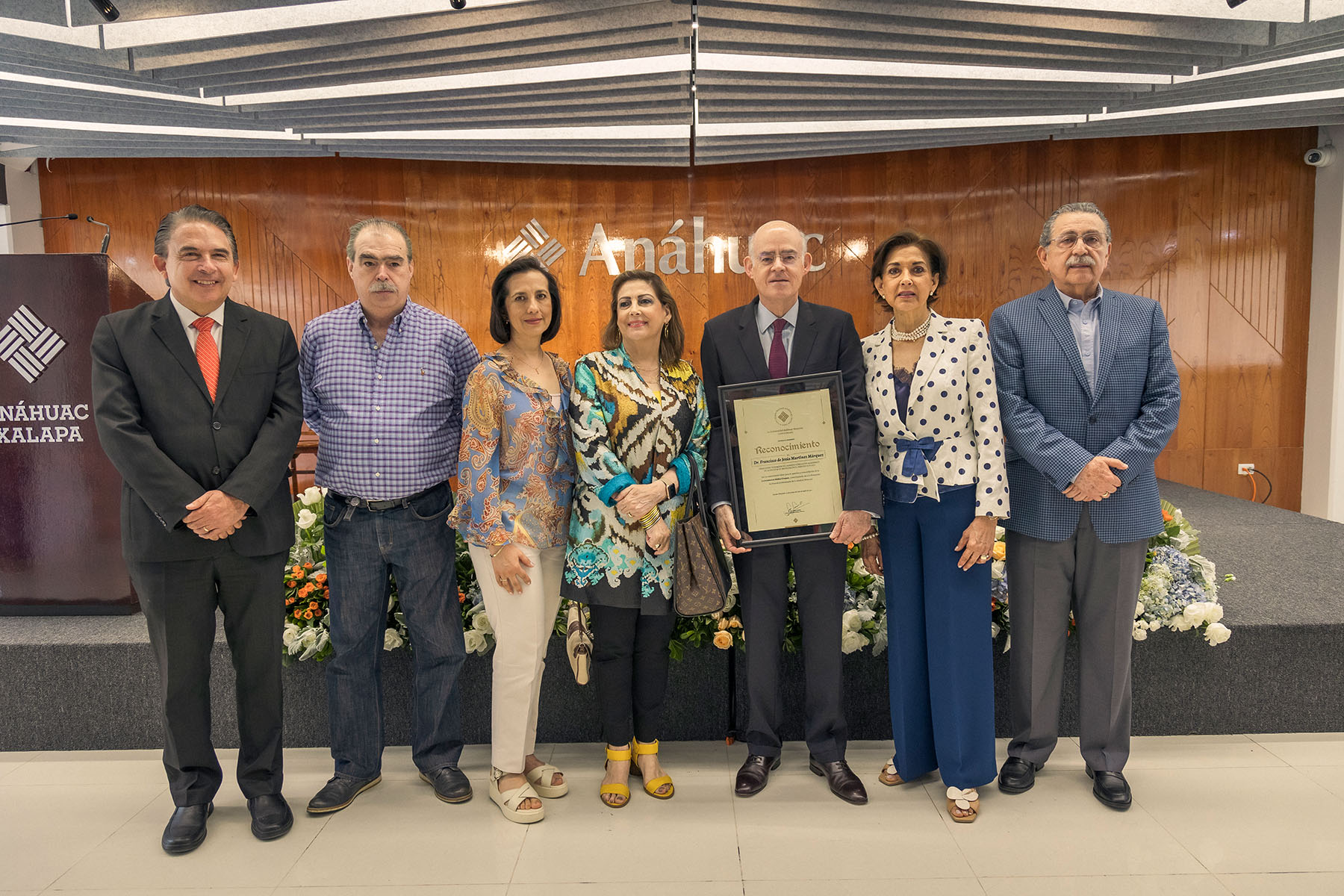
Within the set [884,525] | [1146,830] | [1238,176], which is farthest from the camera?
[1238,176]

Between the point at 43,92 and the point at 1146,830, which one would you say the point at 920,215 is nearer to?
the point at 1146,830

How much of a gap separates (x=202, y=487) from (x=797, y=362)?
5.88ft

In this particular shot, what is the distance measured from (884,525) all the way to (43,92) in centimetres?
613

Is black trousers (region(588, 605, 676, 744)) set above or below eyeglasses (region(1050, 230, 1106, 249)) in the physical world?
below

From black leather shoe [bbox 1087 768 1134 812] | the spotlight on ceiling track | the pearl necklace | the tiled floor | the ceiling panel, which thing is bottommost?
the tiled floor

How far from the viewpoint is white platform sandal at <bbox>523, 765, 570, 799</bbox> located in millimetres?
2625

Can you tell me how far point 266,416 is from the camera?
2.47 meters

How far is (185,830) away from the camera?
2373 millimetres

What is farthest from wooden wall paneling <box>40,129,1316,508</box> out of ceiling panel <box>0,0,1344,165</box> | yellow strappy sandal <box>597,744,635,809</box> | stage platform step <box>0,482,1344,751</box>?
yellow strappy sandal <box>597,744,635,809</box>

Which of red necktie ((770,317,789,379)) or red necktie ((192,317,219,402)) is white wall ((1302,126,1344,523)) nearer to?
red necktie ((770,317,789,379))

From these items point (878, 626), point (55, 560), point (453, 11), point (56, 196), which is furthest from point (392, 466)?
point (56, 196)

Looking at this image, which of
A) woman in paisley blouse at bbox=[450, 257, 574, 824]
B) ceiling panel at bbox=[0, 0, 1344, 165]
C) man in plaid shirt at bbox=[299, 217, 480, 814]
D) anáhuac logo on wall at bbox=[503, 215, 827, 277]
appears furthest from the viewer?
anáhuac logo on wall at bbox=[503, 215, 827, 277]

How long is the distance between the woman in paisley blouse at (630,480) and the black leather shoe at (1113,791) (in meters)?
1.44

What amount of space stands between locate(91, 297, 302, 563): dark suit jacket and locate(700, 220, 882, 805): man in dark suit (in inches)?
52.7
